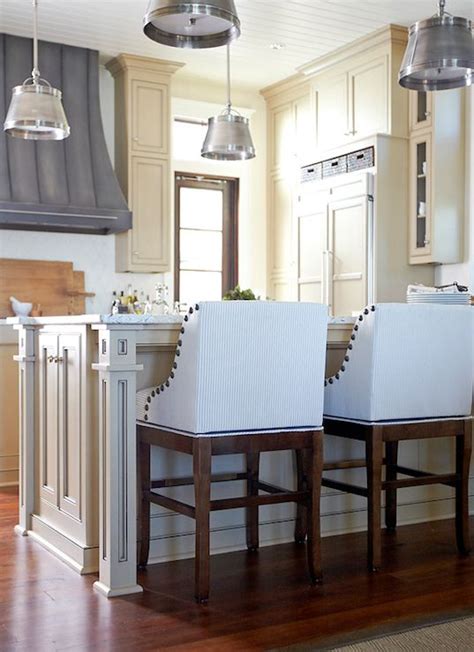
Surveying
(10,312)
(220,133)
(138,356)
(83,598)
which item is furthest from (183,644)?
(10,312)

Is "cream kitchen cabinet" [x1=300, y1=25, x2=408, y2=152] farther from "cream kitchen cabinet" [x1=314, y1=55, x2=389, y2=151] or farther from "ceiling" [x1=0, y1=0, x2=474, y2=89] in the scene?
"ceiling" [x1=0, y1=0, x2=474, y2=89]

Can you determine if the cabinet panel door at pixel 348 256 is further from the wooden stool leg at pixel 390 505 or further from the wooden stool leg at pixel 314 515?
the wooden stool leg at pixel 314 515

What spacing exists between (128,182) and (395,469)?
131 inches

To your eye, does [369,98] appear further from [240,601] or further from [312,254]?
Result: [240,601]

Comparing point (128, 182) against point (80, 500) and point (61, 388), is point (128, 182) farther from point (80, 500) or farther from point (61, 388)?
point (80, 500)

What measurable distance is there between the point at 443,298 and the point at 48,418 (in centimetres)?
169

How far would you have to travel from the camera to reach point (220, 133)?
4.45 meters

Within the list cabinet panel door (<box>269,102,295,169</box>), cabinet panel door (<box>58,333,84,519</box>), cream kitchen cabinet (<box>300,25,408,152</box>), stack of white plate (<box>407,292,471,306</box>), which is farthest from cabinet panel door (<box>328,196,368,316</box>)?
cabinet panel door (<box>58,333,84,519</box>)

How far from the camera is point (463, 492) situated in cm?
319

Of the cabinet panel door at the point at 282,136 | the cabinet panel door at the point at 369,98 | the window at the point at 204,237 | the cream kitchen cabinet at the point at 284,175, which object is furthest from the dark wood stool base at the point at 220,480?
the cabinet panel door at the point at 282,136

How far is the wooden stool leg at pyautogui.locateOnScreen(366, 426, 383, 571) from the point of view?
2.97 m

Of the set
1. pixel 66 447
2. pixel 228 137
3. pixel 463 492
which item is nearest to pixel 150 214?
pixel 228 137

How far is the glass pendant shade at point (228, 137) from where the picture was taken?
14.5 ft

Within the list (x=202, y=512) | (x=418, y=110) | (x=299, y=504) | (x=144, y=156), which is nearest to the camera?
(x=202, y=512)
